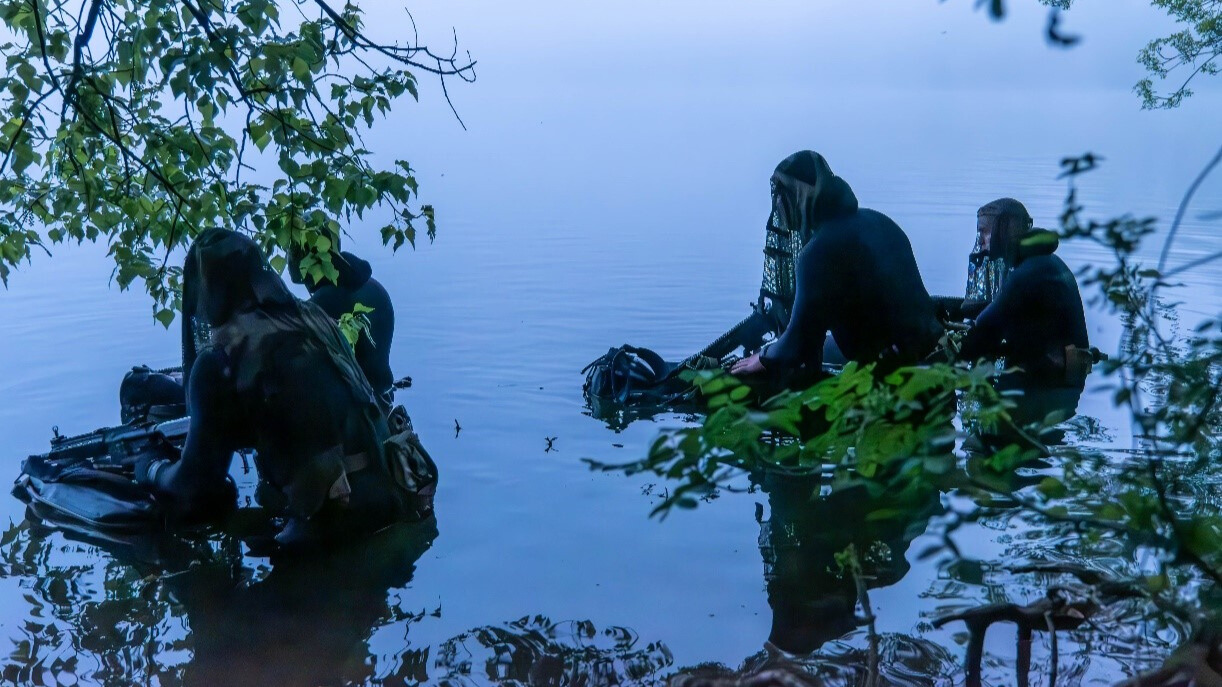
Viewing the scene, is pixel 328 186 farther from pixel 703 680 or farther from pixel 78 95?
pixel 703 680

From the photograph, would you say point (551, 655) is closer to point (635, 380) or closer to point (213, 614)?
point (213, 614)

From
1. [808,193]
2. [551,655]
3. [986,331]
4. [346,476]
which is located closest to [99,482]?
[346,476]

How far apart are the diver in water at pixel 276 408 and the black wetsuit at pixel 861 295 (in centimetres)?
214

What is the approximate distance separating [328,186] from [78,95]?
3.01ft

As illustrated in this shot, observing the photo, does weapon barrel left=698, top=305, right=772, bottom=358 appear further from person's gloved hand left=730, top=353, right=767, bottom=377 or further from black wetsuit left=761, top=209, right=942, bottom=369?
black wetsuit left=761, top=209, right=942, bottom=369

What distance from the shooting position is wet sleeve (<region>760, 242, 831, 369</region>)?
572 cm

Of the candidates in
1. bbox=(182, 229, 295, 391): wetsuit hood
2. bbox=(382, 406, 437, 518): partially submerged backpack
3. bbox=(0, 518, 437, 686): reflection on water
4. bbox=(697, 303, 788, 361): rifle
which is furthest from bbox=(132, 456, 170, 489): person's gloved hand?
bbox=(697, 303, 788, 361): rifle

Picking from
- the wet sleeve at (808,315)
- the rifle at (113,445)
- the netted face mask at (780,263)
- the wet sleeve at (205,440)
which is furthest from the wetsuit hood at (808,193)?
the rifle at (113,445)


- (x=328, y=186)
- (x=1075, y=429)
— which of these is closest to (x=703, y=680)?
(x=328, y=186)

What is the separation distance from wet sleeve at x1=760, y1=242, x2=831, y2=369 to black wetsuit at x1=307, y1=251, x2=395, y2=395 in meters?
2.45

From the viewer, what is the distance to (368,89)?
15.1 feet

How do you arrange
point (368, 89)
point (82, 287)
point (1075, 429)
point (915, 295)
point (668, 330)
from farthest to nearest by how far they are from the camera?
point (82, 287) < point (668, 330) < point (1075, 429) < point (915, 295) < point (368, 89)

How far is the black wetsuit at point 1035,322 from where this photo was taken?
6625 mm

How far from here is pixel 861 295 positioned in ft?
18.9
